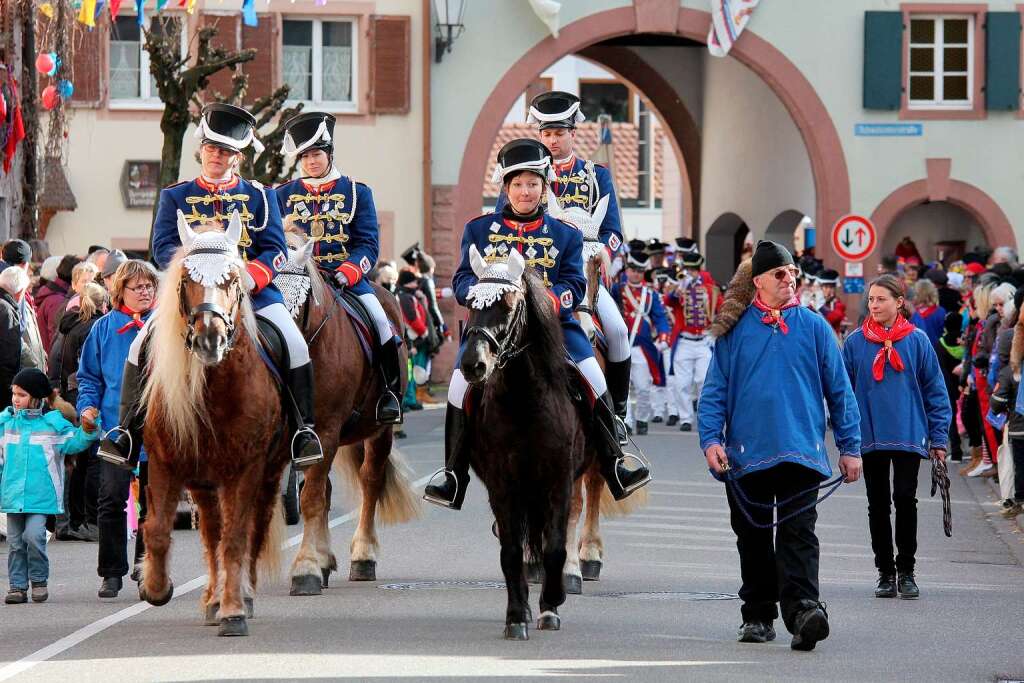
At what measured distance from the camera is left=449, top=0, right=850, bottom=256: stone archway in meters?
37.7

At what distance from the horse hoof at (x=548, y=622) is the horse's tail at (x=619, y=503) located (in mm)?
2635

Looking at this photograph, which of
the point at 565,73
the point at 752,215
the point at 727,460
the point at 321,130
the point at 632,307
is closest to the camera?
the point at 727,460

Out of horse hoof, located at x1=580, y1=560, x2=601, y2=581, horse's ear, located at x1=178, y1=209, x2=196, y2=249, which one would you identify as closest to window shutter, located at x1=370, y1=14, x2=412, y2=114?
horse hoof, located at x1=580, y1=560, x2=601, y2=581

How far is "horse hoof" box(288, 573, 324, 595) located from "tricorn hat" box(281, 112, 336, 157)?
2850 mm

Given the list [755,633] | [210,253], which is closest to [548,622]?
[755,633]

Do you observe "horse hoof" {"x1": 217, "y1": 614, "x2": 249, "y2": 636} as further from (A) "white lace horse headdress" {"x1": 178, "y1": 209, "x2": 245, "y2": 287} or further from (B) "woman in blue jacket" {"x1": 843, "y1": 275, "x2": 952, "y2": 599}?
(B) "woman in blue jacket" {"x1": 843, "y1": 275, "x2": 952, "y2": 599}

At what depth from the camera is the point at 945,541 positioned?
52.0 feet

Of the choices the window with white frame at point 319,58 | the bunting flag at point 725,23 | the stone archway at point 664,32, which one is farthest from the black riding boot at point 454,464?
the bunting flag at point 725,23

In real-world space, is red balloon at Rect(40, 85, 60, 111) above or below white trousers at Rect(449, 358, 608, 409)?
above

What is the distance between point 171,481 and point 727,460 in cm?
280

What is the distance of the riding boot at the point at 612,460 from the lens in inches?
439

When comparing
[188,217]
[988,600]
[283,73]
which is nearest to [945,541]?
[988,600]

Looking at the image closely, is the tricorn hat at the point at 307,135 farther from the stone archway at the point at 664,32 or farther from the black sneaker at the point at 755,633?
the stone archway at the point at 664,32

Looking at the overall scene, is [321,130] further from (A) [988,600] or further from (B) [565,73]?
(B) [565,73]
